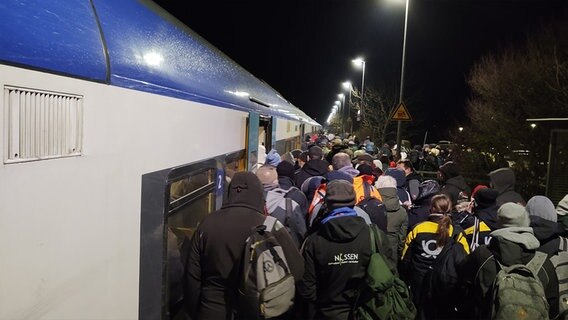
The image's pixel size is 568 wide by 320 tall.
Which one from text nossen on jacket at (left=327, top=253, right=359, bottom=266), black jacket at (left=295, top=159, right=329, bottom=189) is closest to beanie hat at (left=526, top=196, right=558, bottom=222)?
text nossen on jacket at (left=327, top=253, right=359, bottom=266)

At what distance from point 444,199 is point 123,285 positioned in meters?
3.08

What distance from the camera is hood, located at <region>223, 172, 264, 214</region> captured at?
2.92m

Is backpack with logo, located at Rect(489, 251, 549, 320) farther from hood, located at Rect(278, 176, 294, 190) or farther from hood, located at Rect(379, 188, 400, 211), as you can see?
hood, located at Rect(278, 176, 294, 190)

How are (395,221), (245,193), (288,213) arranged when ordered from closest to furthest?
(245,193) < (288,213) < (395,221)

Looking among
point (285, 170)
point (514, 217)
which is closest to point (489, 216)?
point (514, 217)

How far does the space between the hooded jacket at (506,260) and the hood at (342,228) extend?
0.83 meters

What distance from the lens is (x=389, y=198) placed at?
5.13 metres

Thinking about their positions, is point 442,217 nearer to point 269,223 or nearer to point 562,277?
point 562,277

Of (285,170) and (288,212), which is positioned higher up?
(285,170)

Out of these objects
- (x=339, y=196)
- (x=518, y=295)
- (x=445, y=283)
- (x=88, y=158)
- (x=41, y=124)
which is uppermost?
(x=41, y=124)

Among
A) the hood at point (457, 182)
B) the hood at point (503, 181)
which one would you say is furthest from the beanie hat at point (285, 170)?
the hood at point (503, 181)

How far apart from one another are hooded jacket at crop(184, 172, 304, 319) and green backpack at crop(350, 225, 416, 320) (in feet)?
1.78

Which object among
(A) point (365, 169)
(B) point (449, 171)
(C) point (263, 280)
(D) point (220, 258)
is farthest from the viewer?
(B) point (449, 171)

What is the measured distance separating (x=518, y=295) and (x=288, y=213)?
199cm
